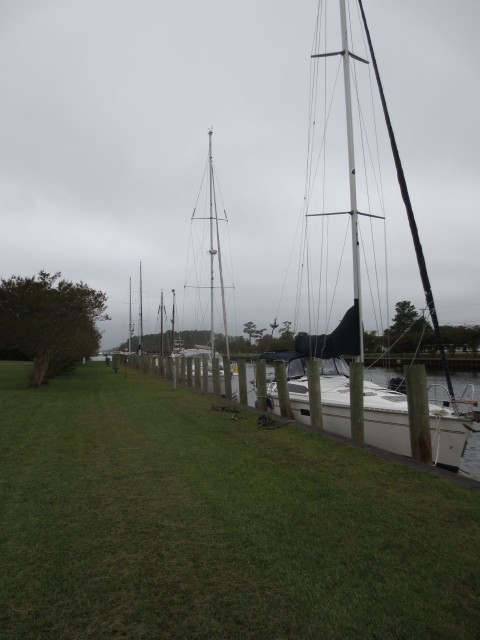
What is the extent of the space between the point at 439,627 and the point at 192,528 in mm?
2043

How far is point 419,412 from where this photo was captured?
269 inches

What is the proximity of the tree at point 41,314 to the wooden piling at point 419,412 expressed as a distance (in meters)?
13.9

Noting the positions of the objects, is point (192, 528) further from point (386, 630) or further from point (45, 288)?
point (45, 288)

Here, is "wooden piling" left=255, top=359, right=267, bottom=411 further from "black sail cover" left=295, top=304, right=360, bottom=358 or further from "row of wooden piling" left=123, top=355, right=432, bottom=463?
"black sail cover" left=295, top=304, right=360, bottom=358

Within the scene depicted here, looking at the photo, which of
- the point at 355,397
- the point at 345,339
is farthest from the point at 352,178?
the point at 355,397

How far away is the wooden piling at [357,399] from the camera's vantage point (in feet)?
27.1

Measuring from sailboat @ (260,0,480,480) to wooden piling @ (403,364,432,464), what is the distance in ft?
2.00

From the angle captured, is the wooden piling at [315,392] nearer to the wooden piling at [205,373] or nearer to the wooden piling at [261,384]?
the wooden piling at [261,384]

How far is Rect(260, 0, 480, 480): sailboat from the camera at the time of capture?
26.4 feet

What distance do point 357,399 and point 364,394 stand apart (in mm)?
2864

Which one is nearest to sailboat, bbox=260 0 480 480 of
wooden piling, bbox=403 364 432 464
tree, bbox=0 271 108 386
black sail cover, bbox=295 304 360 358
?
black sail cover, bbox=295 304 360 358

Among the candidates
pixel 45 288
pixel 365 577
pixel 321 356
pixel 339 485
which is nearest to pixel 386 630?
pixel 365 577

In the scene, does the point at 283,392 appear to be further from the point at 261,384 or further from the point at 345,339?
the point at 345,339

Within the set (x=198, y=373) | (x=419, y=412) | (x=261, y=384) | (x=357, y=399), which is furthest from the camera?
(x=198, y=373)
